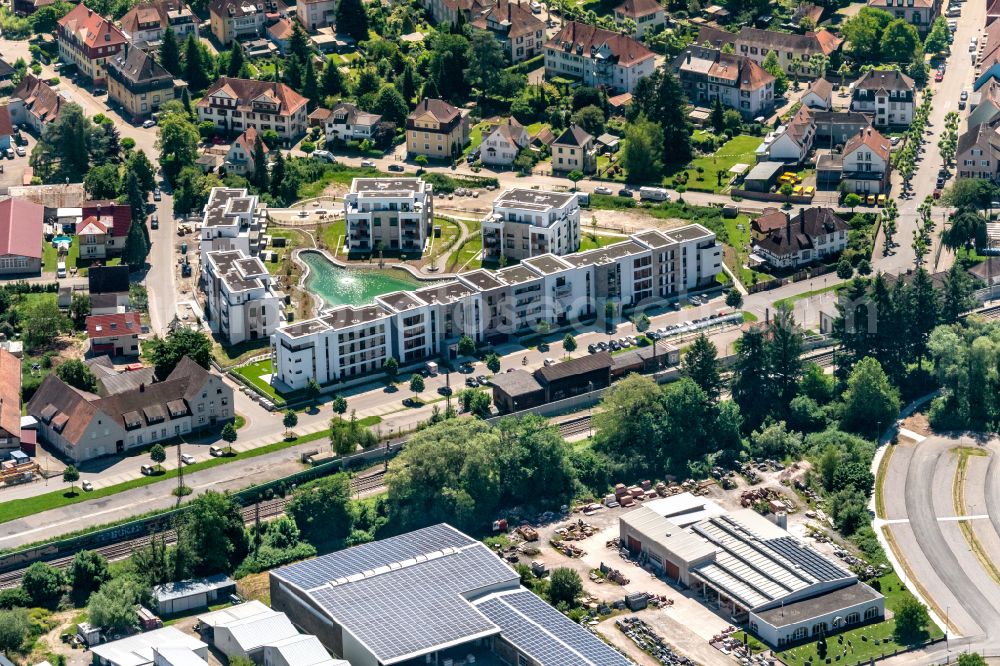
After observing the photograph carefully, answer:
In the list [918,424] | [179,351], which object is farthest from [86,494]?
[918,424]

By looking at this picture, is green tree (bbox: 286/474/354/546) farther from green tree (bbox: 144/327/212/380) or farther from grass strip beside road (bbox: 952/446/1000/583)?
grass strip beside road (bbox: 952/446/1000/583)

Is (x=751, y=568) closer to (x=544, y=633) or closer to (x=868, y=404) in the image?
(x=544, y=633)

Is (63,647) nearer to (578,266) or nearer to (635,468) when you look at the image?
(635,468)

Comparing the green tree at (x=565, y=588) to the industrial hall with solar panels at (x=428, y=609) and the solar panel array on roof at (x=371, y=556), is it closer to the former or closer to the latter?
the industrial hall with solar panels at (x=428, y=609)

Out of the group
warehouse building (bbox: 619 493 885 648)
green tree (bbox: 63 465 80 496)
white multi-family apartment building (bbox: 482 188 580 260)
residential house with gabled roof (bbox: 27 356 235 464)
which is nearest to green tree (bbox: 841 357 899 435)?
warehouse building (bbox: 619 493 885 648)

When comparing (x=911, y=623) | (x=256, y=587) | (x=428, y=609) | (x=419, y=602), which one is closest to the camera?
(x=428, y=609)

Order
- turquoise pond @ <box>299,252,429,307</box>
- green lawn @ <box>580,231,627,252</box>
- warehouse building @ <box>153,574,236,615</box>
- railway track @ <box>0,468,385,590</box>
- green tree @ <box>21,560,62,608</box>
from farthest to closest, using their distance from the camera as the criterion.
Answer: green lawn @ <box>580,231,627,252</box>
turquoise pond @ <box>299,252,429,307</box>
railway track @ <box>0,468,385,590</box>
green tree @ <box>21,560,62,608</box>
warehouse building @ <box>153,574,236,615</box>
